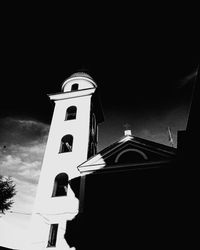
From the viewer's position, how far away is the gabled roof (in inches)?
494

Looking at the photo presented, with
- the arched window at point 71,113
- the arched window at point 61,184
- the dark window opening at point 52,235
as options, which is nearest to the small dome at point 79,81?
the arched window at point 71,113

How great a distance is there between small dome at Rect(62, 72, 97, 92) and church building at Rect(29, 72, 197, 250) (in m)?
7.69

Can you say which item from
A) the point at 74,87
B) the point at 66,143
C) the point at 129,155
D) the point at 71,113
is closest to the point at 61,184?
the point at 66,143

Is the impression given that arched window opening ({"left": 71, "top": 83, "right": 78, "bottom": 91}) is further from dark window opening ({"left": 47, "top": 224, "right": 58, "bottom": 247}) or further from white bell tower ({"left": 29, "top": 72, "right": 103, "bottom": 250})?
dark window opening ({"left": 47, "top": 224, "right": 58, "bottom": 247})

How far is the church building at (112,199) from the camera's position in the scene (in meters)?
10.9

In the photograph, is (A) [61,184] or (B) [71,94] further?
(B) [71,94]

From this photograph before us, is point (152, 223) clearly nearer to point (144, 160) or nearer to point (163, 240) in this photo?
point (163, 240)

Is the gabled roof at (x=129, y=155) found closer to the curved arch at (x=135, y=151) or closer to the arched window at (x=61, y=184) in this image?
the curved arch at (x=135, y=151)

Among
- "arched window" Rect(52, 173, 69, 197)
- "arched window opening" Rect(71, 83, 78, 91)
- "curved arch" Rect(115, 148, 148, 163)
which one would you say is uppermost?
"arched window opening" Rect(71, 83, 78, 91)

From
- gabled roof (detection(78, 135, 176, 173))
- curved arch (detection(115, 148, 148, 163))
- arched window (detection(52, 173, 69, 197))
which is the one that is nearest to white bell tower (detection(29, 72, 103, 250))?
arched window (detection(52, 173, 69, 197))

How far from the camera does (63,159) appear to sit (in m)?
15.6

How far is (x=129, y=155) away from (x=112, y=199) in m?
2.96

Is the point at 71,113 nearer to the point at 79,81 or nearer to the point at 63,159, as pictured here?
the point at 79,81

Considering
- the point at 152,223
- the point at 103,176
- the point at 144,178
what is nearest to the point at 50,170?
the point at 103,176
